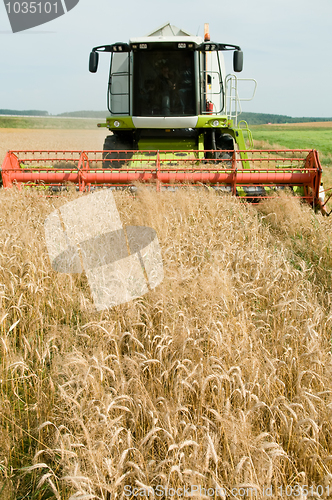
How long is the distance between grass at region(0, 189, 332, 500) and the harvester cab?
14.1ft

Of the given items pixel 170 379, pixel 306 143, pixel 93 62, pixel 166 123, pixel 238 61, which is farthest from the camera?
pixel 306 143

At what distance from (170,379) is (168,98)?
684 centimetres

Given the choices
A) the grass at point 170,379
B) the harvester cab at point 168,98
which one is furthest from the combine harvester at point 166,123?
the grass at point 170,379

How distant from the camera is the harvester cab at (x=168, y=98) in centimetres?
774

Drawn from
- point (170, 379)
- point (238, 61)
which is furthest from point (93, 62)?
point (170, 379)

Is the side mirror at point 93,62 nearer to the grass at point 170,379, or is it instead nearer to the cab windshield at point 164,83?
the cab windshield at point 164,83

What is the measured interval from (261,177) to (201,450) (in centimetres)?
506

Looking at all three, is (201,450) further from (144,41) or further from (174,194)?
(144,41)

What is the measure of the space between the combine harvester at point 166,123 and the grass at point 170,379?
224 cm

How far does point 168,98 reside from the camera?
7898mm

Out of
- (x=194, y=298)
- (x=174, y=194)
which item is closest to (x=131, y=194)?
(x=174, y=194)

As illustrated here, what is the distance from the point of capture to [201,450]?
5.11ft

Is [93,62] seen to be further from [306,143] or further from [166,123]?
[306,143]

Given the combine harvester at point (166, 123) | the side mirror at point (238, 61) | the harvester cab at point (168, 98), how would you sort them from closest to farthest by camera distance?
the combine harvester at point (166, 123) → the side mirror at point (238, 61) → the harvester cab at point (168, 98)
